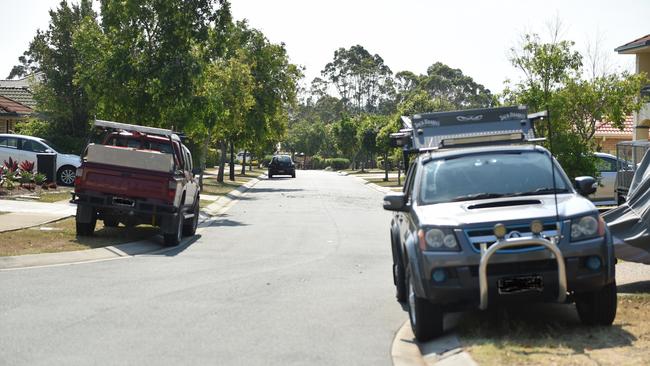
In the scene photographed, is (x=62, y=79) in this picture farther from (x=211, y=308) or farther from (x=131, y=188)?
(x=211, y=308)

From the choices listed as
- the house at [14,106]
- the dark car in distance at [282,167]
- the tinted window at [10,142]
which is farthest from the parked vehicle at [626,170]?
the dark car in distance at [282,167]

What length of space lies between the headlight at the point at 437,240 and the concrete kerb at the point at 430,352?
856 millimetres

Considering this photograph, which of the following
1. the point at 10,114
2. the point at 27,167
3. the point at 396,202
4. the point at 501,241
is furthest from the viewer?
the point at 10,114

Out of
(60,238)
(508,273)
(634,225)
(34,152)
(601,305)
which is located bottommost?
(60,238)

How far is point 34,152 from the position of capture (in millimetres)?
30844

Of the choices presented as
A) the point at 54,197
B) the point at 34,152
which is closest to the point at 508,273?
the point at 54,197

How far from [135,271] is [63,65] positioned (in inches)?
1171

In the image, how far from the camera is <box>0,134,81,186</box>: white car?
30.7 metres

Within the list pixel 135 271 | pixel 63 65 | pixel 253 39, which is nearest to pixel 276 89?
pixel 253 39

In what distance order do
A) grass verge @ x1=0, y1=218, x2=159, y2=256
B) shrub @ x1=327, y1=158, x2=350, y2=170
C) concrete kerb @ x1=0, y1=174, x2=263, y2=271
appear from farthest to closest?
shrub @ x1=327, y1=158, x2=350, y2=170
grass verge @ x1=0, y1=218, x2=159, y2=256
concrete kerb @ x1=0, y1=174, x2=263, y2=271

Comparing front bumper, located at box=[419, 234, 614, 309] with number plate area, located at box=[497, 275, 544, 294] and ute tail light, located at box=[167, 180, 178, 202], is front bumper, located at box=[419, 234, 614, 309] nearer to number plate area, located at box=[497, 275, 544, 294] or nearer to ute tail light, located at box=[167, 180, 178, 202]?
number plate area, located at box=[497, 275, 544, 294]

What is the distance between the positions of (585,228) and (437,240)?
1.35 meters

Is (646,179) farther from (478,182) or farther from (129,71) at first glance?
(129,71)

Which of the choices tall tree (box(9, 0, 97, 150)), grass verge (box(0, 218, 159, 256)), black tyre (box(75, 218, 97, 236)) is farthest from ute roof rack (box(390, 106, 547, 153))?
tall tree (box(9, 0, 97, 150))
